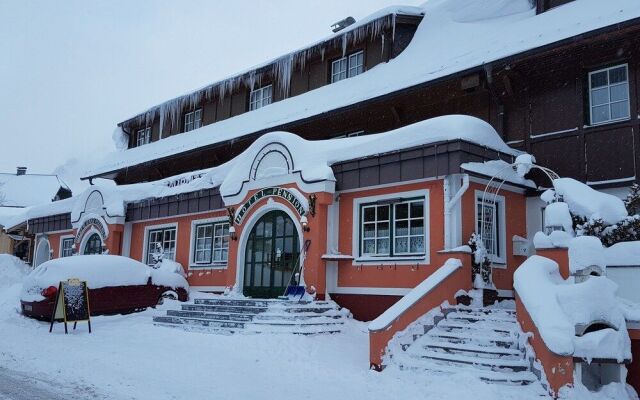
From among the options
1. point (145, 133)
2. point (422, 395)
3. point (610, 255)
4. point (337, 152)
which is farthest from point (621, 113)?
point (145, 133)

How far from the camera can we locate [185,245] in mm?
18188

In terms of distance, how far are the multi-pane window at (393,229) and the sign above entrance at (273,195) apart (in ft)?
5.00

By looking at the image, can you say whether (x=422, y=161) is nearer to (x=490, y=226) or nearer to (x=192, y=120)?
(x=490, y=226)

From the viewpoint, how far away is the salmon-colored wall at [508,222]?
11609 mm

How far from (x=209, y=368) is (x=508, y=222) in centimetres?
721

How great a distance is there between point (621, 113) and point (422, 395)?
26.1ft

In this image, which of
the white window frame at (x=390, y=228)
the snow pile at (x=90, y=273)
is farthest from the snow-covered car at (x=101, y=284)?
the white window frame at (x=390, y=228)

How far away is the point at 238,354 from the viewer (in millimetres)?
9727

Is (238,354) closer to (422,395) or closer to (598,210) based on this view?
(422,395)

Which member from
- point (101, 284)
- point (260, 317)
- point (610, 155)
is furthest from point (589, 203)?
point (101, 284)

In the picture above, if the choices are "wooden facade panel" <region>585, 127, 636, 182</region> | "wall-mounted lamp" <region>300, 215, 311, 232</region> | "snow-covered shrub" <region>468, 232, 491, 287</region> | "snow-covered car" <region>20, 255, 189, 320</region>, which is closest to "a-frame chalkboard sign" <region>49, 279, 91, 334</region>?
"snow-covered car" <region>20, 255, 189, 320</region>

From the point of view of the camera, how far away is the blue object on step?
1288cm

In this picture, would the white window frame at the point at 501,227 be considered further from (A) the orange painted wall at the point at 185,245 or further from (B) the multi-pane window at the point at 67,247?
(B) the multi-pane window at the point at 67,247

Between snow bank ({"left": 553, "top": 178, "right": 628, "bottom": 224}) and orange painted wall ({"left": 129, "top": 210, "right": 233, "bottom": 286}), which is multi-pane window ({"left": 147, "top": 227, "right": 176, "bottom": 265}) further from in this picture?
snow bank ({"left": 553, "top": 178, "right": 628, "bottom": 224})
